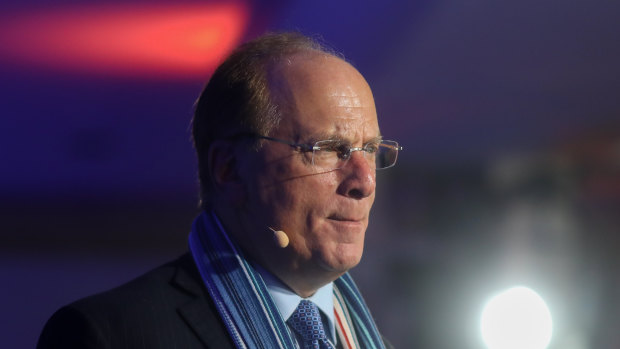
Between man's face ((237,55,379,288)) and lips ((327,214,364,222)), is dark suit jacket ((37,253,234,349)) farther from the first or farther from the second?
lips ((327,214,364,222))

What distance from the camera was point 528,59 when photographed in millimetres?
3998

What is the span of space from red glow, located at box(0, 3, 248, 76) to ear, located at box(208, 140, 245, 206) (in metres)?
0.93

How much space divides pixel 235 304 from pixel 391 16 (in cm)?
228

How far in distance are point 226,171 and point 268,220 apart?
0.19m

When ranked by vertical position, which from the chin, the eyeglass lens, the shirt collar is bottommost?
the shirt collar

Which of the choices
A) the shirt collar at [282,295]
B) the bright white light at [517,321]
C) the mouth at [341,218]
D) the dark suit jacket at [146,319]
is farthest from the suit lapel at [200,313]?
the bright white light at [517,321]

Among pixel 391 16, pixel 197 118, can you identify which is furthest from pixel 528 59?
pixel 197 118

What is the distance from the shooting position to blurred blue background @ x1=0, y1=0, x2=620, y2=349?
245cm

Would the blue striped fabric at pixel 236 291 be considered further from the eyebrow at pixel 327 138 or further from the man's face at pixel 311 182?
the eyebrow at pixel 327 138

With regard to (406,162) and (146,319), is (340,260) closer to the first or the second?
(146,319)

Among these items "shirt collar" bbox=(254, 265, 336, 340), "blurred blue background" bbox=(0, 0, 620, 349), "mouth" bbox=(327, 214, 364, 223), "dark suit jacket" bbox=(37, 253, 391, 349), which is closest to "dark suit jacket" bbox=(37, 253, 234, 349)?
"dark suit jacket" bbox=(37, 253, 391, 349)

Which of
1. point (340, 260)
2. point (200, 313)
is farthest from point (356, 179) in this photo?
point (200, 313)

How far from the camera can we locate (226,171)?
1.62 meters

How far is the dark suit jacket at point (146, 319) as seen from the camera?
1403 mm
